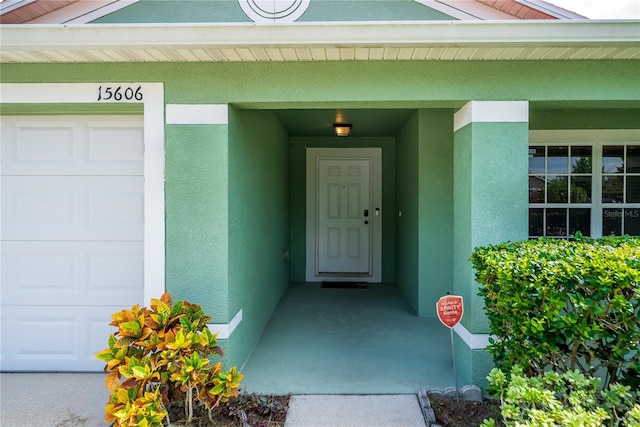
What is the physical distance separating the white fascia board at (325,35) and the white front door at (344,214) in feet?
13.8

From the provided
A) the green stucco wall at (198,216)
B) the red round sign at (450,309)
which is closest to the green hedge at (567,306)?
the red round sign at (450,309)

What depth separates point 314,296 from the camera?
5809 mm

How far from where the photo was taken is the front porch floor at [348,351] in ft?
10.1

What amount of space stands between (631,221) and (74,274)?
6068 millimetres

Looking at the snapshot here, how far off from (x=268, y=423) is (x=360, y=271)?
4414 millimetres

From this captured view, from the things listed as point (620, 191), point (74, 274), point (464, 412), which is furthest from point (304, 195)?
point (464, 412)

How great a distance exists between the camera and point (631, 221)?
4.58 m

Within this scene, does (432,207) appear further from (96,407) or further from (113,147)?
(96,407)

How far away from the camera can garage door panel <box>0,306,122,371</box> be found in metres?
3.30

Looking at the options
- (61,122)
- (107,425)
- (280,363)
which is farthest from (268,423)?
(61,122)

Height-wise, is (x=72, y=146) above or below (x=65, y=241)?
above

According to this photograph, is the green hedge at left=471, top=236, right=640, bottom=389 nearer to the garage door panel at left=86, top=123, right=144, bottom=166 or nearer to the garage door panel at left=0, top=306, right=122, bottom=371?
the garage door panel at left=86, top=123, right=144, bottom=166

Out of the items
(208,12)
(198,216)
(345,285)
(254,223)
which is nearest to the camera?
(198,216)

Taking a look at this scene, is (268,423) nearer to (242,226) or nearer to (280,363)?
(280,363)
